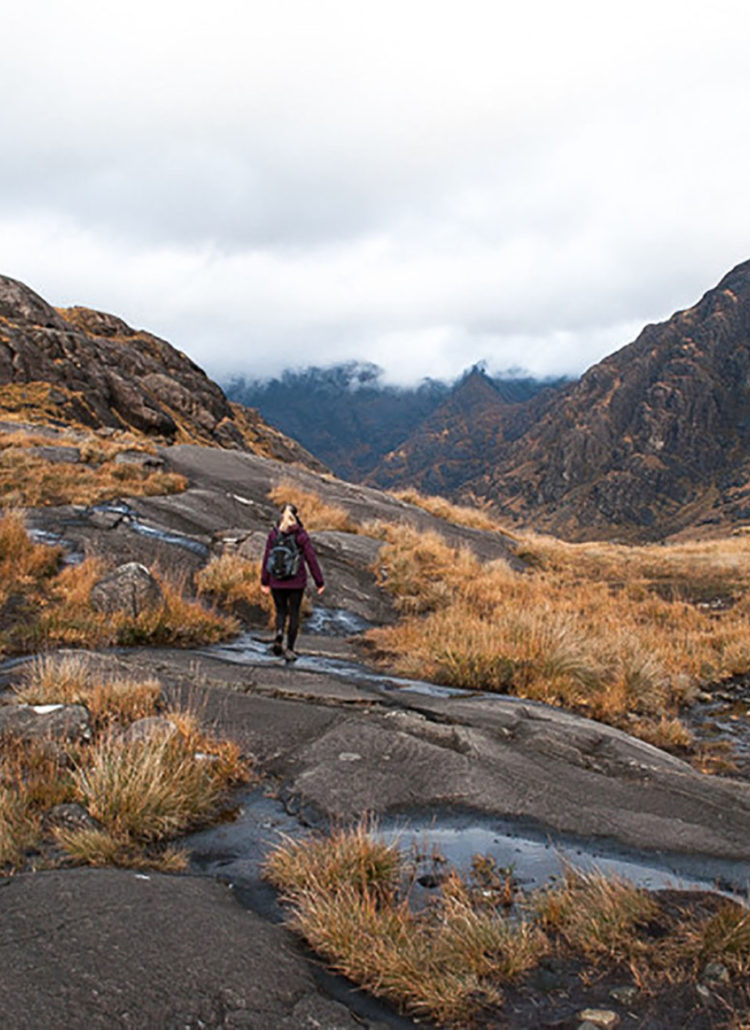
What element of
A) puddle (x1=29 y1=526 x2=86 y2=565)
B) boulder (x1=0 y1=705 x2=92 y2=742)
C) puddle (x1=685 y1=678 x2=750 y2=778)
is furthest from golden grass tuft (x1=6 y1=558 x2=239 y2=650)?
puddle (x1=685 y1=678 x2=750 y2=778)

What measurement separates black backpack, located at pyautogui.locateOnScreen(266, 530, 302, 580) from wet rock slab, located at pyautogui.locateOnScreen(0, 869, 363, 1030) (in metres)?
7.62

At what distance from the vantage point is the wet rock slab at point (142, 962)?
2.71 meters

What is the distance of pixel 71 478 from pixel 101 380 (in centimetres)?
3272

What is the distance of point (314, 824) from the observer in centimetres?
A: 512

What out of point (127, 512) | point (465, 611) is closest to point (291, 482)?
point (127, 512)

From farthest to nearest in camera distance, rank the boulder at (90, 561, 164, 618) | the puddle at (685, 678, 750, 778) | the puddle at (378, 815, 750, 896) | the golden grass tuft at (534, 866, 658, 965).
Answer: the boulder at (90, 561, 164, 618)
the puddle at (685, 678, 750, 778)
the puddle at (378, 815, 750, 896)
the golden grass tuft at (534, 866, 658, 965)

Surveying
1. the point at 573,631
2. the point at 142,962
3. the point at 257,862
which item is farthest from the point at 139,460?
the point at 142,962

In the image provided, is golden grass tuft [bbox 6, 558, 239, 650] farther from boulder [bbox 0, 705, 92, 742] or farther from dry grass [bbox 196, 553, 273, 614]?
boulder [bbox 0, 705, 92, 742]

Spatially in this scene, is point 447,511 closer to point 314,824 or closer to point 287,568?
point 287,568

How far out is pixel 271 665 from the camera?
9.88 metres

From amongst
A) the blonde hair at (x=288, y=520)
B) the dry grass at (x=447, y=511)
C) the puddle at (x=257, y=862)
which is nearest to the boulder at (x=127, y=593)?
the blonde hair at (x=288, y=520)

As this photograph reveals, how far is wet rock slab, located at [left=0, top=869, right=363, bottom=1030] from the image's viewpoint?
271cm

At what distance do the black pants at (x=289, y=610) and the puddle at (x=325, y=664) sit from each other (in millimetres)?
358

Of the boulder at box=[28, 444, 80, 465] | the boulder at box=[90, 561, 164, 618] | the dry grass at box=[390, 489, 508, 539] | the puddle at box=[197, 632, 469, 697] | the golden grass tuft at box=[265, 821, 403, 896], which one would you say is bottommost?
the puddle at box=[197, 632, 469, 697]
